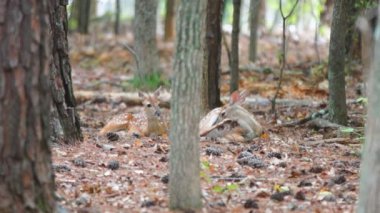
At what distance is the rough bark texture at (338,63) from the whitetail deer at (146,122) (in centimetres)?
219

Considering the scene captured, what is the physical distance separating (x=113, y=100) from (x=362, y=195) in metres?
8.22

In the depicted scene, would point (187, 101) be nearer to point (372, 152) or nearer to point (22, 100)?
point (22, 100)

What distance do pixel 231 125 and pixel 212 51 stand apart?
1.34 meters

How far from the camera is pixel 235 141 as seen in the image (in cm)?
792

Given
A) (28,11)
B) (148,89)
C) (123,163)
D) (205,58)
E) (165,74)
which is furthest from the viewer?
(165,74)

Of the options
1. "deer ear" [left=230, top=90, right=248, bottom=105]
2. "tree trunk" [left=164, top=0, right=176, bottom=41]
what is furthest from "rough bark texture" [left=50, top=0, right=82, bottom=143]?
"tree trunk" [left=164, top=0, right=176, bottom=41]

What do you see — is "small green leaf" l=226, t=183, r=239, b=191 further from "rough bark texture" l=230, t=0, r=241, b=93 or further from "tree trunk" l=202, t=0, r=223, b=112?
"rough bark texture" l=230, t=0, r=241, b=93

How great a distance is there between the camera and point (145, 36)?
13797 mm

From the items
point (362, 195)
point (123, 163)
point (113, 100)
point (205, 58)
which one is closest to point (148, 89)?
point (113, 100)

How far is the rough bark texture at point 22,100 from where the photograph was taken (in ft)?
14.4

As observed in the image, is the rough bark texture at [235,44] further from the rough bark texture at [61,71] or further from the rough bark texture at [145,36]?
the rough bark texture at [61,71]

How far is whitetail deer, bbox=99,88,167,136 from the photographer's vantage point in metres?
8.18

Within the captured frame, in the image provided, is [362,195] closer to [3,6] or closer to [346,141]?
[3,6]

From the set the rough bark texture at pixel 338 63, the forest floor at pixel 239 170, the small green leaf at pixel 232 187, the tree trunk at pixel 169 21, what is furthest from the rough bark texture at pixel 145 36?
the small green leaf at pixel 232 187
